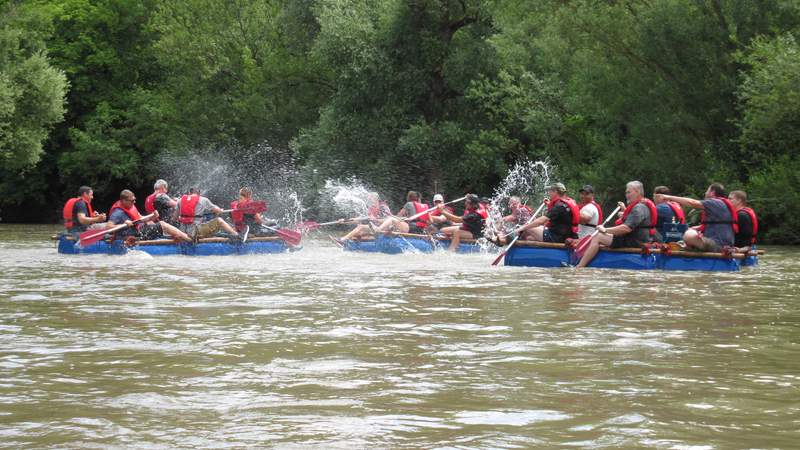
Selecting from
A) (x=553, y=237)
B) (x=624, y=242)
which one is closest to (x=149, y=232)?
(x=553, y=237)

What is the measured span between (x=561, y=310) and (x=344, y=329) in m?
2.56

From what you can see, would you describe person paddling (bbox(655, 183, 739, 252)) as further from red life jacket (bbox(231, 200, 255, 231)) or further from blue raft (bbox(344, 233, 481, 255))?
red life jacket (bbox(231, 200, 255, 231))

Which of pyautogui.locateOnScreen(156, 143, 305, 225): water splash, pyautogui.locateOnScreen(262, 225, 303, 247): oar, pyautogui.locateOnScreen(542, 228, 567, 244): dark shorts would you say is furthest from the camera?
pyautogui.locateOnScreen(156, 143, 305, 225): water splash

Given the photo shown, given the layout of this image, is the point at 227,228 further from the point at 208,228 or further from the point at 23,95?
the point at 23,95

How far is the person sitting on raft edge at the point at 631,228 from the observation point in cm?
1620

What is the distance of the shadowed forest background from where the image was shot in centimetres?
2714

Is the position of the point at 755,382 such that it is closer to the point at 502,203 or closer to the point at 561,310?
the point at 561,310

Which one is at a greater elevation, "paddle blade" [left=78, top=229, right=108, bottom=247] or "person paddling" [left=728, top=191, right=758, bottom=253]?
"person paddling" [left=728, top=191, right=758, bottom=253]

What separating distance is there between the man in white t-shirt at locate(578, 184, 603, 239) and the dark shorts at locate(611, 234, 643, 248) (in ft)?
3.06

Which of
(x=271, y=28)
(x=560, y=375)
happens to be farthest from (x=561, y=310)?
(x=271, y=28)

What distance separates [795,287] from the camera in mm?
14031

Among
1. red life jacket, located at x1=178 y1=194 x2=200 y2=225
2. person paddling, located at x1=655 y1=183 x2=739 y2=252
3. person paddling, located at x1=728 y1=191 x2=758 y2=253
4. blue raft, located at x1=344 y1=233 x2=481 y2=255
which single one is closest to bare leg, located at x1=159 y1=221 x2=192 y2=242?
red life jacket, located at x1=178 y1=194 x2=200 y2=225

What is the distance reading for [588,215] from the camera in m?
17.7

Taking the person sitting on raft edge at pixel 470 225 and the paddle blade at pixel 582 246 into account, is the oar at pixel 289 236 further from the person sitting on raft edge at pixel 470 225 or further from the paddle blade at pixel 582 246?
the paddle blade at pixel 582 246
